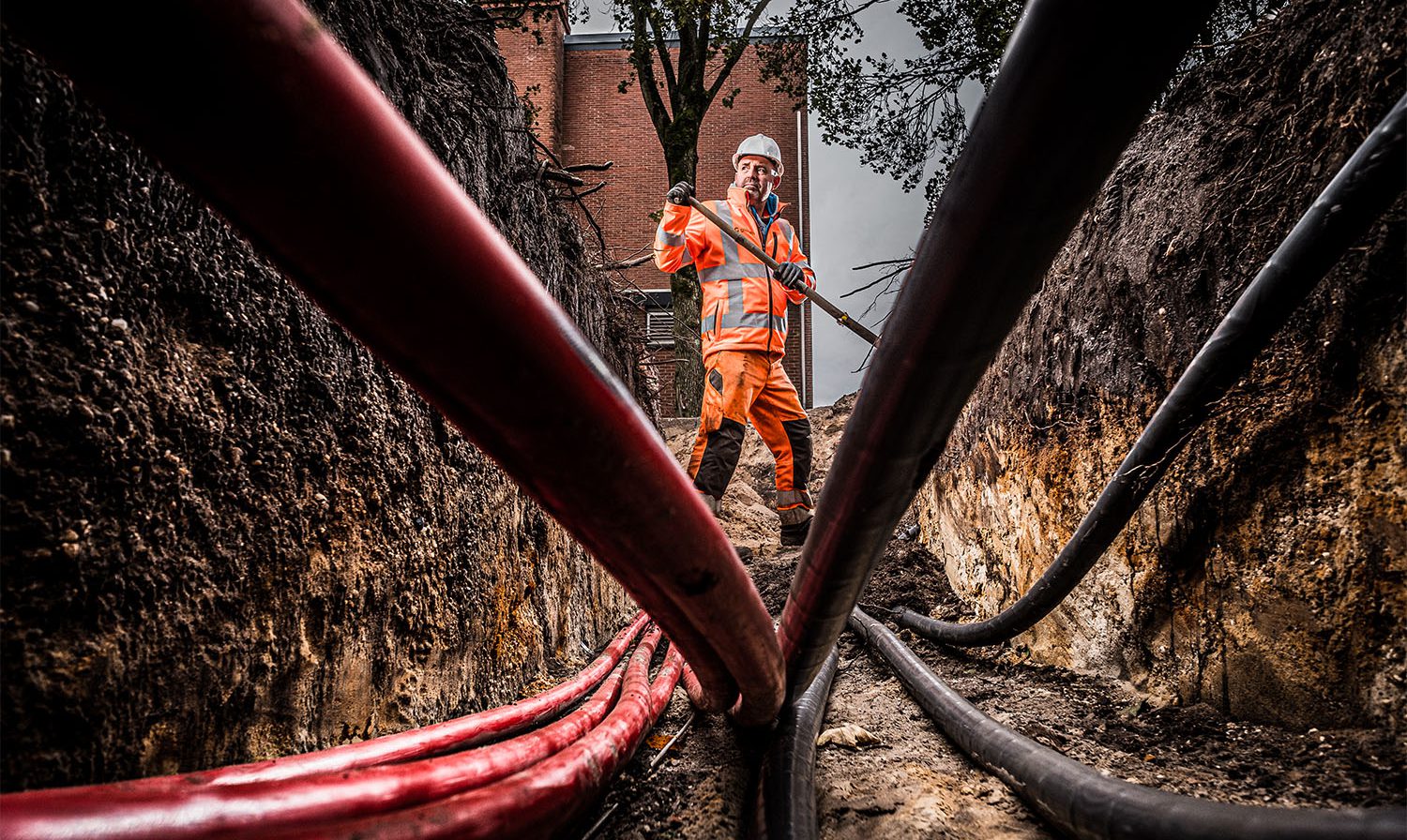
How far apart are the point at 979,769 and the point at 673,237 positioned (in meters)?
2.84

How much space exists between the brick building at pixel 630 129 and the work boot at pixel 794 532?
847cm

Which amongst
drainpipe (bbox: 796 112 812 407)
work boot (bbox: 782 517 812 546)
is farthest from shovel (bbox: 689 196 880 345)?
drainpipe (bbox: 796 112 812 407)

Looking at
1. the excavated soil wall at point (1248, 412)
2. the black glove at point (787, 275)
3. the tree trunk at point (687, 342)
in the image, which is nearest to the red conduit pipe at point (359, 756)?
the excavated soil wall at point (1248, 412)

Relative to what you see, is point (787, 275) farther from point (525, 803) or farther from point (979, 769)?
point (525, 803)

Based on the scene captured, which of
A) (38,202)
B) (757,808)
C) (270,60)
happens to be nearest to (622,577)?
(270,60)

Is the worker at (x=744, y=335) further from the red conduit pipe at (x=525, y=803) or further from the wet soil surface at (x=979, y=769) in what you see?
the red conduit pipe at (x=525, y=803)

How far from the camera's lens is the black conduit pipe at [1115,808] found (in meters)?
0.64

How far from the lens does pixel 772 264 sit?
3600mm

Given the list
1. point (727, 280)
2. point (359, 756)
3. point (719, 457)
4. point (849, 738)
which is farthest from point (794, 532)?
point (359, 756)

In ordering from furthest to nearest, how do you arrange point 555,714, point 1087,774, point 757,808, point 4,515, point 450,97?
1. point 450,97
2. point 555,714
3. point 757,808
4. point 1087,774
5. point 4,515

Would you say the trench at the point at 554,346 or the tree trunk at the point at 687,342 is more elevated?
the tree trunk at the point at 687,342

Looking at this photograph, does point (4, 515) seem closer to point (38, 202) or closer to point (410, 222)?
point (38, 202)

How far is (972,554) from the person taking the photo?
285 cm

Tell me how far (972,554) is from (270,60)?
3.04m
